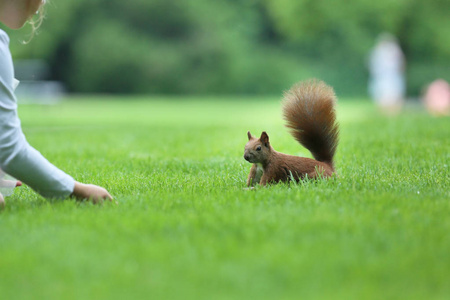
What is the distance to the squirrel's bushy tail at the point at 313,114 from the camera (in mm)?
3107

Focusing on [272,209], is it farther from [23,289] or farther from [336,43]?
[336,43]

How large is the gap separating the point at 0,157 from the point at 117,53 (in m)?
25.0

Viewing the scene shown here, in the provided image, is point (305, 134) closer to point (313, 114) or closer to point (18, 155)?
point (313, 114)

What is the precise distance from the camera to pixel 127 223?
7.21ft

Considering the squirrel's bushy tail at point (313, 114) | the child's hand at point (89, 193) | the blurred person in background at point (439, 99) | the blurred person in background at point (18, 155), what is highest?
the blurred person in background at point (439, 99)

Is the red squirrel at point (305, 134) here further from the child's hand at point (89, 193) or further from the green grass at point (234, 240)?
the child's hand at point (89, 193)

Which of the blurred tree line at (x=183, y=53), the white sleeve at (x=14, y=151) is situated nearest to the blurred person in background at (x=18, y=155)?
the white sleeve at (x=14, y=151)

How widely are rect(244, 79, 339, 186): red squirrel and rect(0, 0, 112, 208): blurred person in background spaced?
0.87 m

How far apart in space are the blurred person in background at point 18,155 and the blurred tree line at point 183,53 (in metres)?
23.3

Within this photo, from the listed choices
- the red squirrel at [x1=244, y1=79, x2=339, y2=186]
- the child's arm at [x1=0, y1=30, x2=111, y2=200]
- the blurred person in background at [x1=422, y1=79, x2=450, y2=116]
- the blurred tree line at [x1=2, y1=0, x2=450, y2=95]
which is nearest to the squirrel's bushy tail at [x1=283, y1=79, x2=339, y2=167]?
the red squirrel at [x1=244, y1=79, x2=339, y2=186]

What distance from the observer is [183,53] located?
88.9 ft

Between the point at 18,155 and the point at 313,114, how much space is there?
60.5 inches

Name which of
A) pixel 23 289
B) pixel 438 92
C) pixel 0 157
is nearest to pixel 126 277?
pixel 23 289

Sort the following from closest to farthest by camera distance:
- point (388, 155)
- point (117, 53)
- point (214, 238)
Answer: point (214, 238) < point (388, 155) < point (117, 53)
